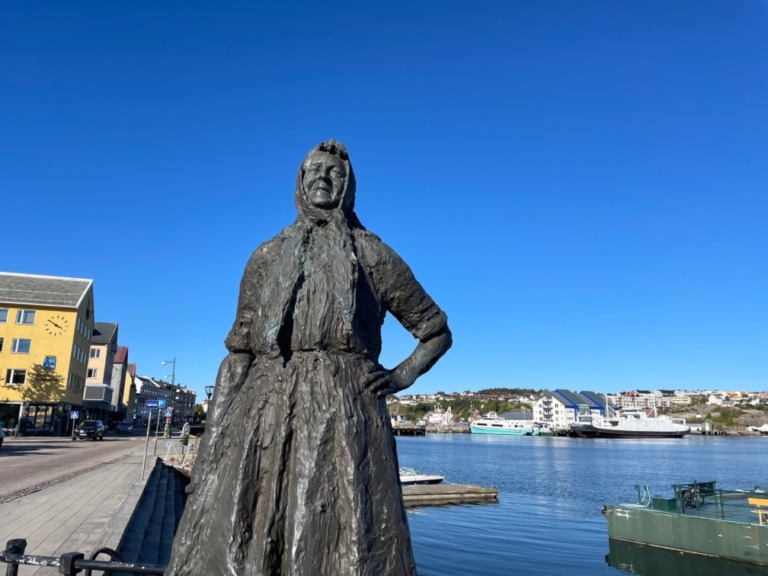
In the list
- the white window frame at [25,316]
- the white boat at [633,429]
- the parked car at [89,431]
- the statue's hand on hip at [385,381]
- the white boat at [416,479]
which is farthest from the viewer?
the white boat at [633,429]

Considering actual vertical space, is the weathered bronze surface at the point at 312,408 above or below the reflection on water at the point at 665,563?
above

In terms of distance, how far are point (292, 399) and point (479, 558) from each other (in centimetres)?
1714

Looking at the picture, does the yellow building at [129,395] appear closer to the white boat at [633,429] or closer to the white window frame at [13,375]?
the white window frame at [13,375]

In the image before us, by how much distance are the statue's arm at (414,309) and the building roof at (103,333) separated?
70.4 m

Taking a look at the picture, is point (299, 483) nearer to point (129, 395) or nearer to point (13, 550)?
point (13, 550)

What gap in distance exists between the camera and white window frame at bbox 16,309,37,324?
41750 mm

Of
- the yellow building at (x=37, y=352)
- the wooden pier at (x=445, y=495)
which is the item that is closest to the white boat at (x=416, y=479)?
the wooden pier at (x=445, y=495)

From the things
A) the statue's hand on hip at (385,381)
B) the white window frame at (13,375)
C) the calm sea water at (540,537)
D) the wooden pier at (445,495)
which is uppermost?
the white window frame at (13,375)

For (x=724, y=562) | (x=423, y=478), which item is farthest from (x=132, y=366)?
(x=724, y=562)

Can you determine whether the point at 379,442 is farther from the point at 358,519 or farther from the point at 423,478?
the point at 423,478

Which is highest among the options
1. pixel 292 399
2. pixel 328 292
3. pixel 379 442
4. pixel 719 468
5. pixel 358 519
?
pixel 328 292

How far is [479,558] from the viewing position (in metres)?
17.8

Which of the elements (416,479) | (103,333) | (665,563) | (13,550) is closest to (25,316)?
(103,333)

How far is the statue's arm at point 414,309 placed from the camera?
133 inches
